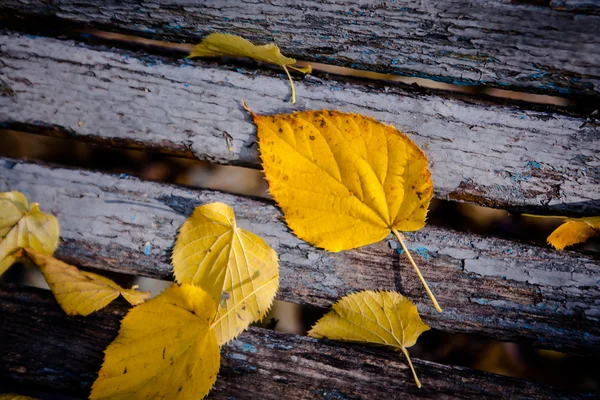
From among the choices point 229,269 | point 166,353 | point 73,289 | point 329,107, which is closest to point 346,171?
point 329,107

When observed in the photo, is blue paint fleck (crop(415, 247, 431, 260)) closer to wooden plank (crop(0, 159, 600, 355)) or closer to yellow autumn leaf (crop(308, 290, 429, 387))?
wooden plank (crop(0, 159, 600, 355))

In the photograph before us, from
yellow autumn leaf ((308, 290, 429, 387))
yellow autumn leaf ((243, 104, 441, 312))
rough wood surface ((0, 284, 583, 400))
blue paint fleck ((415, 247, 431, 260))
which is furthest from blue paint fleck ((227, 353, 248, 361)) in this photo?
blue paint fleck ((415, 247, 431, 260))

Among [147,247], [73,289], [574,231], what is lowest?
[73,289]

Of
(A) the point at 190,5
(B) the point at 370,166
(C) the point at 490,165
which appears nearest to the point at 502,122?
(C) the point at 490,165

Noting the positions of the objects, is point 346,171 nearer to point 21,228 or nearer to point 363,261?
point 363,261

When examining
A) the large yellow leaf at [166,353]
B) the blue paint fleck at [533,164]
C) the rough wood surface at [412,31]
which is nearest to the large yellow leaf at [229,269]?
the large yellow leaf at [166,353]

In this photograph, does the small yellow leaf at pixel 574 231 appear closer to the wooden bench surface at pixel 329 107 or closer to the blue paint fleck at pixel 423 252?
the wooden bench surface at pixel 329 107

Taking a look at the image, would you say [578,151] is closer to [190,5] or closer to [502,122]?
[502,122]

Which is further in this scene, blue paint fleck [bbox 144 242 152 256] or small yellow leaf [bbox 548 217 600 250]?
blue paint fleck [bbox 144 242 152 256]
